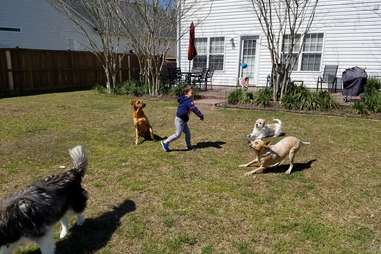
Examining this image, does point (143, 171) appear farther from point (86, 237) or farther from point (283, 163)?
point (283, 163)

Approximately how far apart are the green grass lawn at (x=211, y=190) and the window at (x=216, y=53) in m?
9.53

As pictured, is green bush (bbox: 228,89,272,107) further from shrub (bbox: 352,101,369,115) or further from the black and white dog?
the black and white dog

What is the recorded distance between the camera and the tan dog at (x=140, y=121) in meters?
6.20

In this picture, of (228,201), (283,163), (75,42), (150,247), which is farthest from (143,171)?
(75,42)

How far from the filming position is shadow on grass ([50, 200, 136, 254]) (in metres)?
2.99

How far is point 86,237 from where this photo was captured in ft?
10.4

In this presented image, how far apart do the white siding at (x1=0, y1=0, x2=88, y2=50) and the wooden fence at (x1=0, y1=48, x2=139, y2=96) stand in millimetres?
4946

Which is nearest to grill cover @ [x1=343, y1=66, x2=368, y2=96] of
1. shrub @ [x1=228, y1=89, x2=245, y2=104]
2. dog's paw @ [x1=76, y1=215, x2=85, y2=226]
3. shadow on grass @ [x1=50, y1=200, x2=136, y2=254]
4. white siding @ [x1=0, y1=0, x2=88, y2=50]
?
shrub @ [x1=228, y1=89, x2=245, y2=104]

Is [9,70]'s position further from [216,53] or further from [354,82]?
[354,82]

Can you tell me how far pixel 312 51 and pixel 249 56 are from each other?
3114mm

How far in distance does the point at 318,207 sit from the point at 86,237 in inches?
104

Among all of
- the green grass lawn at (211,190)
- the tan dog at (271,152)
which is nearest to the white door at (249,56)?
the green grass lawn at (211,190)

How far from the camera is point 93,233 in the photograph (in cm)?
322

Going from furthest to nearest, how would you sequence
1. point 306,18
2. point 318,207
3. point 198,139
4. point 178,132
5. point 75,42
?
point 75,42
point 306,18
point 198,139
point 178,132
point 318,207
